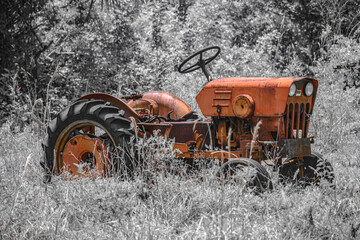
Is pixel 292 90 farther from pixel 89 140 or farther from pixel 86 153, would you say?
pixel 86 153

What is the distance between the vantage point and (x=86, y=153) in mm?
4754

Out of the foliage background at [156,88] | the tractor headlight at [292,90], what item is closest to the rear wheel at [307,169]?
the foliage background at [156,88]

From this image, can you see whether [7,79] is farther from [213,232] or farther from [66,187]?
[213,232]

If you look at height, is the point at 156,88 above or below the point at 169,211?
above

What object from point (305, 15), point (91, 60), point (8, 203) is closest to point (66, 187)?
point (8, 203)

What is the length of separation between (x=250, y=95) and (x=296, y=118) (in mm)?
488

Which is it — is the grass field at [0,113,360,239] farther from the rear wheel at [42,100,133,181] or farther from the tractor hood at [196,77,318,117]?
the tractor hood at [196,77,318,117]

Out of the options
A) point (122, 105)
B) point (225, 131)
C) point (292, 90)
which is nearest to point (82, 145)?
point (122, 105)

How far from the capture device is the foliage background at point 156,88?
309cm

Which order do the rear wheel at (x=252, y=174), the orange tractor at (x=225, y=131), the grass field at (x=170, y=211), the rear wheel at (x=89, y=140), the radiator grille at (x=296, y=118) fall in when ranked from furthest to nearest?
1. the rear wheel at (x=89, y=140)
2. the radiator grille at (x=296, y=118)
3. the orange tractor at (x=225, y=131)
4. the rear wheel at (x=252, y=174)
5. the grass field at (x=170, y=211)

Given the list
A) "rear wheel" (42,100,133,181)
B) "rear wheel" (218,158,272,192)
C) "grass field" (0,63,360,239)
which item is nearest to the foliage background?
"grass field" (0,63,360,239)

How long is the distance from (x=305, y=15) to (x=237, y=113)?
339 inches

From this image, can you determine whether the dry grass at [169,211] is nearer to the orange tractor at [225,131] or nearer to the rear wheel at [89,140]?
the orange tractor at [225,131]

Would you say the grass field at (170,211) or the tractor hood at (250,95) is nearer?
the grass field at (170,211)
